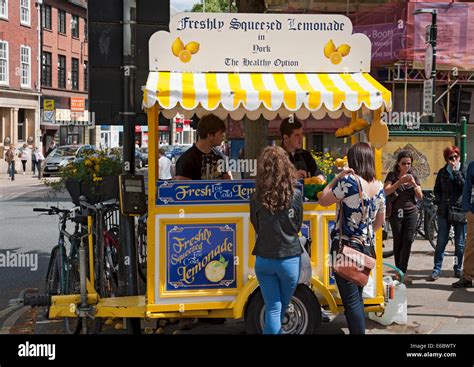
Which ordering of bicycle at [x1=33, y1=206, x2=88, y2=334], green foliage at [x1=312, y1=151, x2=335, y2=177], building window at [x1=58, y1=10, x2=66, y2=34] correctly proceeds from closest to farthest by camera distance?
bicycle at [x1=33, y1=206, x2=88, y2=334], green foliage at [x1=312, y1=151, x2=335, y2=177], building window at [x1=58, y1=10, x2=66, y2=34]

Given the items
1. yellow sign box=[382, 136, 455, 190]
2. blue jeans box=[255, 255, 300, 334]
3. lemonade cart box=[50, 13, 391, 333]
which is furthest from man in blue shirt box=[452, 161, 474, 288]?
yellow sign box=[382, 136, 455, 190]

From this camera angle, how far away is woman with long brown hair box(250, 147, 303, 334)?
17.7ft

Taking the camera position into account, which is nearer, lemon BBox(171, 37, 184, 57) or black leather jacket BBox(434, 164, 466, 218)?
lemon BBox(171, 37, 184, 57)

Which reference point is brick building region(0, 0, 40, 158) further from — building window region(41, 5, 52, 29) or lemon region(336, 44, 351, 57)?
lemon region(336, 44, 351, 57)

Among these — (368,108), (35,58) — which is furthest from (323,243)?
(35,58)

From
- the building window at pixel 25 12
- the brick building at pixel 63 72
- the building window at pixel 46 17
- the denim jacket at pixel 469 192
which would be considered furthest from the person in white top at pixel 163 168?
the building window at pixel 46 17

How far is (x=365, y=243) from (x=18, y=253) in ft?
25.6

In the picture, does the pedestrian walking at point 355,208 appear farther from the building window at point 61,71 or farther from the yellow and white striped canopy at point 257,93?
the building window at point 61,71

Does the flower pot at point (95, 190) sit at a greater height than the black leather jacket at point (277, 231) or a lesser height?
→ greater

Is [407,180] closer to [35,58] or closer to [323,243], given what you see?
[323,243]

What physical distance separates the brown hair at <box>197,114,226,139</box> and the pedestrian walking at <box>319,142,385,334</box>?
1744 millimetres

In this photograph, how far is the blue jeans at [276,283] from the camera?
5.41m

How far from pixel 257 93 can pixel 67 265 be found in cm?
267

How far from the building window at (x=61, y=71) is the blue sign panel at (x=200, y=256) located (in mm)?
49394
